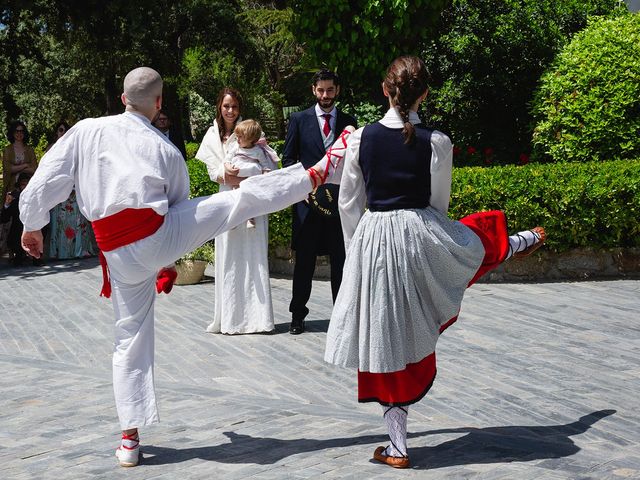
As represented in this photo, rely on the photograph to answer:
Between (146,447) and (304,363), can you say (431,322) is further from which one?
(304,363)

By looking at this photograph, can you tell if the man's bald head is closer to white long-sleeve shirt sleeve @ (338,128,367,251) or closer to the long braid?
white long-sleeve shirt sleeve @ (338,128,367,251)

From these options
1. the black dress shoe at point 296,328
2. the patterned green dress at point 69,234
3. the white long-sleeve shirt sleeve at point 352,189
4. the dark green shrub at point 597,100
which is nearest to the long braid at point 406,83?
the white long-sleeve shirt sleeve at point 352,189

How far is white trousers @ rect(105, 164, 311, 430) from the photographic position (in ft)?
16.3

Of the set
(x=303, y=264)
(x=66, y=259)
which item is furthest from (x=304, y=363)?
(x=66, y=259)

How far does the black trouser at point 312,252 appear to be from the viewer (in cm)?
832

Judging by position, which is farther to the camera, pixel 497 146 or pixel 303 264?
pixel 497 146

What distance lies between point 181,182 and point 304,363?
2.57 metres

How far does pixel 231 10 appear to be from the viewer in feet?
103

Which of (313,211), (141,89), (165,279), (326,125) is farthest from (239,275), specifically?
(141,89)

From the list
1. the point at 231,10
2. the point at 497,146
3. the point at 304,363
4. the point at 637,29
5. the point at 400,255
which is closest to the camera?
the point at 400,255

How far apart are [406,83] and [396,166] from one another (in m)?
0.41

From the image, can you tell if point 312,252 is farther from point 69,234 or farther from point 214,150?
point 69,234

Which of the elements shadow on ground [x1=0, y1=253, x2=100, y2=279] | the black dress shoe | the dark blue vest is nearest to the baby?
the black dress shoe

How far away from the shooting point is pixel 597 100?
12.4 metres
